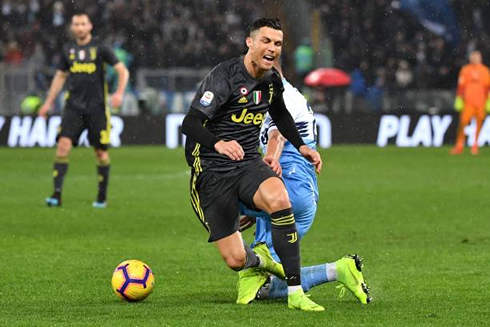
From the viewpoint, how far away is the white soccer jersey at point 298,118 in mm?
8109

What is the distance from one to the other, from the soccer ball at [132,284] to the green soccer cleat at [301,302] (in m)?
0.99

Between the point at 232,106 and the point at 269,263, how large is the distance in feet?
3.52

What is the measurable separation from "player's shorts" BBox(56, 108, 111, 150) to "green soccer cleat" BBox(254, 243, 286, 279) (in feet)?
21.5

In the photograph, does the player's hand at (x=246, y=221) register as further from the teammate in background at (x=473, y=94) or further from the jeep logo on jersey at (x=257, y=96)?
the teammate in background at (x=473, y=94)

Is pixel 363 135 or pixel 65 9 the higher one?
pixel 65 9

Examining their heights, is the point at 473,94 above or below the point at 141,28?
below

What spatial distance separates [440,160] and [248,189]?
51.6 feet

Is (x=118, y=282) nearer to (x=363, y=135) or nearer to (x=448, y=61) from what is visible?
(x=363, y=135)

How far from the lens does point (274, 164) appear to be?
768cm

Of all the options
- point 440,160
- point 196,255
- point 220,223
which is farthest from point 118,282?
point 440,160

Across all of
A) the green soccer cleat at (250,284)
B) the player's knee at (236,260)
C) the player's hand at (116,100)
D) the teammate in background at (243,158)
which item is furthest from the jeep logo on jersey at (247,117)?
the player's hand at (116,100)

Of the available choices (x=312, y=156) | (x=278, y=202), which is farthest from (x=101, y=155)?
(x=278, y=202)

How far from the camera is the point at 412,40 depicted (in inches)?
1248

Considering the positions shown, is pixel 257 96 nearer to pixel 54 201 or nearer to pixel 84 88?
pixel 84 88
